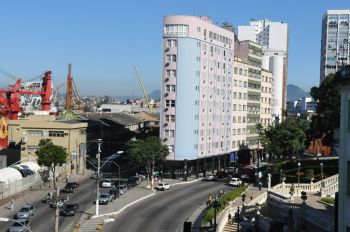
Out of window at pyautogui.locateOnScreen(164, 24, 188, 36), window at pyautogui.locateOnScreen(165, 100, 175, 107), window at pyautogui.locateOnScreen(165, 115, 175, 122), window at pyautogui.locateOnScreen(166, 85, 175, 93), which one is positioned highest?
window at pyautogui.locateOnScreen(164, 24, 188, 36)

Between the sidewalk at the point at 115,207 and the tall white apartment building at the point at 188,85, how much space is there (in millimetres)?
9478

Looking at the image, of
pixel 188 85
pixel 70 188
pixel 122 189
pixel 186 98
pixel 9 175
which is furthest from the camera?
pixel 186 98

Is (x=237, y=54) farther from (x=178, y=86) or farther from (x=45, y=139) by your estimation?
(x=45, y=139)

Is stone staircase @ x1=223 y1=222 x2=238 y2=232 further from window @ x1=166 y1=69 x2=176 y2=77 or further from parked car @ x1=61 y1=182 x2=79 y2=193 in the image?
window @ x1=166 y1=69 x2=176 y2=77

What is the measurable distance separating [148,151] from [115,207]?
2555 centimetres

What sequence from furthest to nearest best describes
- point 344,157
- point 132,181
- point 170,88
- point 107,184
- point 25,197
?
point 170,88 < point 132,181 < point 107,184 < point 25,197 < point 344,157

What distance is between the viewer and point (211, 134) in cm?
11956

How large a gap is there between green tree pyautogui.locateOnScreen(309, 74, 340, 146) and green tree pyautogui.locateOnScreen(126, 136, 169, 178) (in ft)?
92.2

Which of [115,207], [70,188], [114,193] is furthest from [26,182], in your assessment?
[115,207]

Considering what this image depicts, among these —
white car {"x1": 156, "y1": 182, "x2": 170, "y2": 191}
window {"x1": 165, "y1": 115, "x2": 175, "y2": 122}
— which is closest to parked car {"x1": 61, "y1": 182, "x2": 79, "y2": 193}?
white car {"x1": 156, "y1": 182, "x2": 170, "y2": 191}

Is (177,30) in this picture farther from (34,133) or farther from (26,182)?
(26,182)

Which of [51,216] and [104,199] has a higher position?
[104,199]

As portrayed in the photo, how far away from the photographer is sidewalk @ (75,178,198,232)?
6638 cm

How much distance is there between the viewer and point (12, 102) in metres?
144
